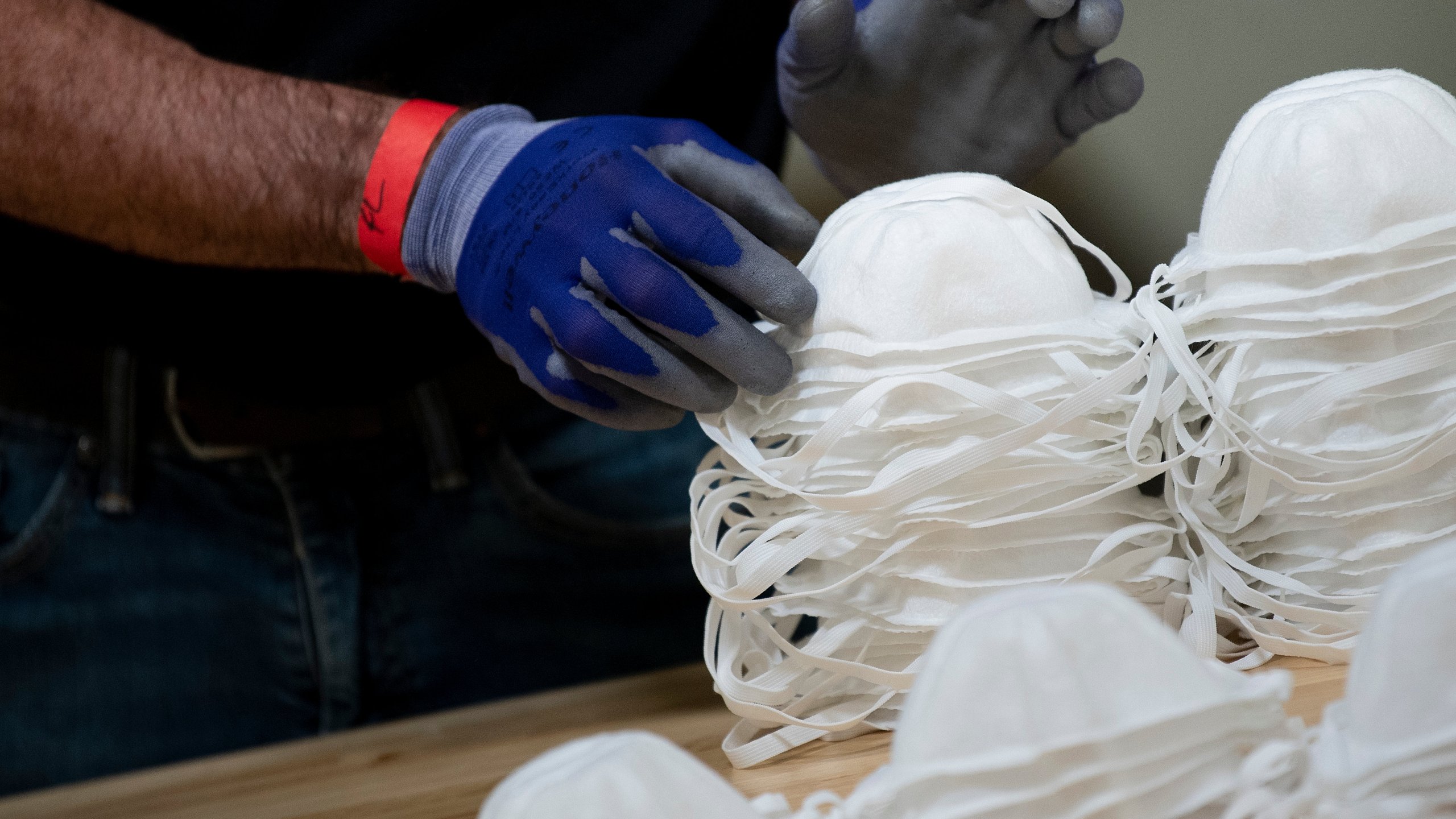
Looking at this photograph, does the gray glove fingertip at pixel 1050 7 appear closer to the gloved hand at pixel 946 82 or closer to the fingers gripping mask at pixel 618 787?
the gloved hand at pixel 946 82

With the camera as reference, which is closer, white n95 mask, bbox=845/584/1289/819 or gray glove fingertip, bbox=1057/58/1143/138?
white n95 mask, bbox=845/584/1289/819

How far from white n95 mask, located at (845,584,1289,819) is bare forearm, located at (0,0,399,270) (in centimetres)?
62

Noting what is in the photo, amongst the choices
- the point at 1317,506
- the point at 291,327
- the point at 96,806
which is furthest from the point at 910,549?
the point at 291,327

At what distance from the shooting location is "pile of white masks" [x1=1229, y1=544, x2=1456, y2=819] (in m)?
0.24

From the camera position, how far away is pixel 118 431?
0.87m

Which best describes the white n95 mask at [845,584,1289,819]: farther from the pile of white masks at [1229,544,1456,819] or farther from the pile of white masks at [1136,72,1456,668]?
the pile of white masks at [1136,72,1456,668]

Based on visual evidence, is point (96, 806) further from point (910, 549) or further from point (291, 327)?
point (910, 549)

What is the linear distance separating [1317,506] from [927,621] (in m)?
0.17

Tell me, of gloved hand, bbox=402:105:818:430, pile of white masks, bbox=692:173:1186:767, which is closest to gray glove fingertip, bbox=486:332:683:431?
gloved hand, bbox=402:105:818:430

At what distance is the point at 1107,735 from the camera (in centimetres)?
25

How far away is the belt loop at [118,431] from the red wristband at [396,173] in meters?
0.32

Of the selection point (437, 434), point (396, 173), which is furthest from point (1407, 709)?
point (437, 434)

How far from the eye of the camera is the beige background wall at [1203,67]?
2.06 ft

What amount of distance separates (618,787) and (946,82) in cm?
57
